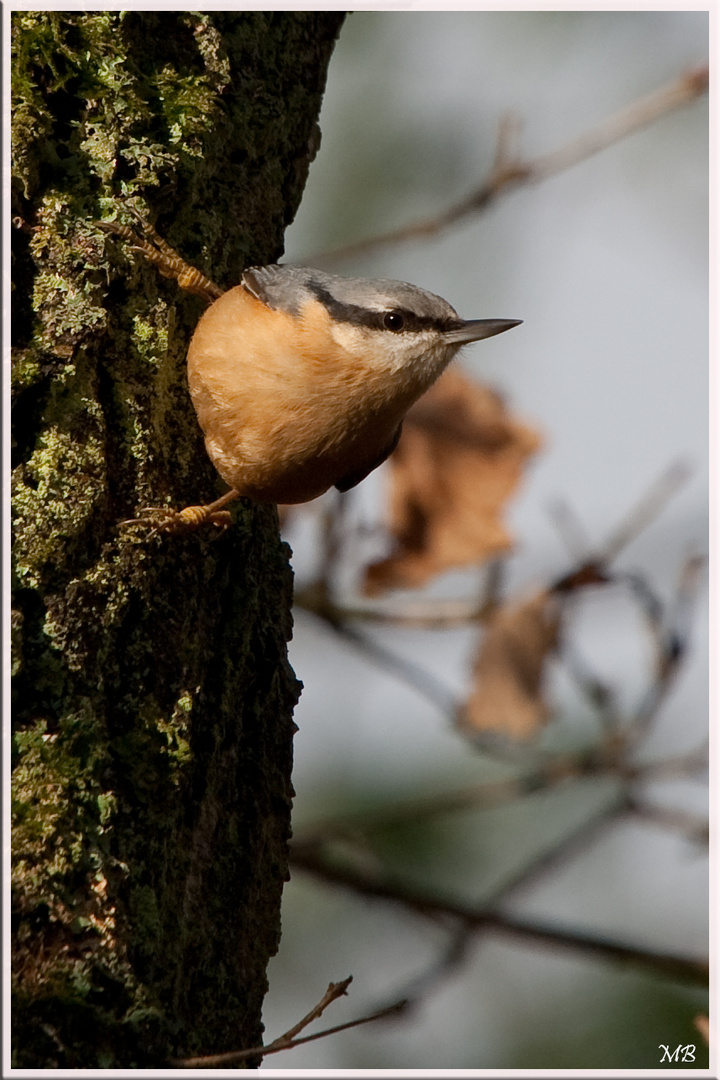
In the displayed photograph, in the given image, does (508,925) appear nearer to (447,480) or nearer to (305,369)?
(447,480)

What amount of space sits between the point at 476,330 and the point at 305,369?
0.47m

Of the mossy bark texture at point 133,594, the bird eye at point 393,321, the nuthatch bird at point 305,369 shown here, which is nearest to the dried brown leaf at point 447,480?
the nuthatch bird at point 305,369

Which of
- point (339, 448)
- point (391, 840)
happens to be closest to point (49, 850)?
point (339, 448)

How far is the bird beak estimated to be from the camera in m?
2.89

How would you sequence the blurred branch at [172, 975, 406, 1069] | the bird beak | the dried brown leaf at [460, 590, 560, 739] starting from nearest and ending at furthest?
the blurred branch at [172, 975, 406, 1069], the bird beak, the dried brown leaf at [460, 590, 560, 739]

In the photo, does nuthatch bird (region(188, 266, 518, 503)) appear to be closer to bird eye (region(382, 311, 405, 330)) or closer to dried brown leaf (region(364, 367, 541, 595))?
bird eye (region(382, 311, 405, 330))

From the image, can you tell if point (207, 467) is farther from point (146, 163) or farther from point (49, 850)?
point (49, 850)

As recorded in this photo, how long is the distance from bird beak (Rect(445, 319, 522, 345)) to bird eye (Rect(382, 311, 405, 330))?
12 centimetres

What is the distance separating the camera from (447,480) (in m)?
4.31

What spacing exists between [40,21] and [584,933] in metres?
2.93

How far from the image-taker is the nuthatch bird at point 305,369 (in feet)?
8.57

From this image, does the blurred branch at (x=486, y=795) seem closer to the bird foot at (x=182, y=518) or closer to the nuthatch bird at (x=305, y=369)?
the nuthatch bird at (x=305, y=369)

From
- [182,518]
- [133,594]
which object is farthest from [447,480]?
[133,594]

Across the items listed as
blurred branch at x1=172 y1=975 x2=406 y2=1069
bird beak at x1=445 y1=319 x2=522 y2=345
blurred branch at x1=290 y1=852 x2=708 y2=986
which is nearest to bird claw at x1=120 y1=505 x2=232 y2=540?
bird beak at x1=445 y1=319 x2=522 y2=345
